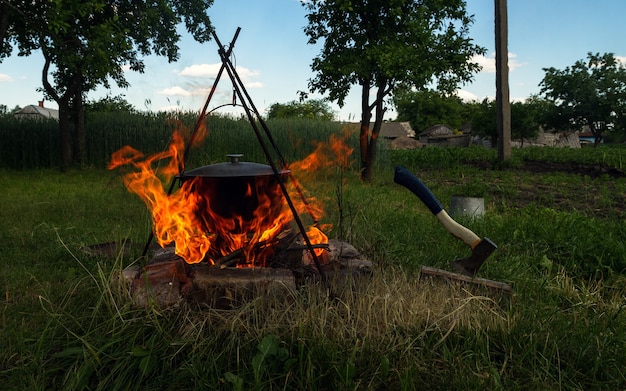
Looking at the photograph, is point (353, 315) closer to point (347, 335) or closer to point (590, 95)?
point (347, 335)

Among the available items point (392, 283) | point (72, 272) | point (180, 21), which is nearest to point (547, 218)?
point (392, 283)

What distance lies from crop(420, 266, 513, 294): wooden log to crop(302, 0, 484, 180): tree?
7408 millimetres

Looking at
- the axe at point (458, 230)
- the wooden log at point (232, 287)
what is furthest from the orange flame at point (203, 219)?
the axe at point (458, 230)

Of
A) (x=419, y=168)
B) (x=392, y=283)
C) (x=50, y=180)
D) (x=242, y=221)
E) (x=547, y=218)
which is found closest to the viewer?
(x=392, y=283)

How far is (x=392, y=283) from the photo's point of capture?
282cm

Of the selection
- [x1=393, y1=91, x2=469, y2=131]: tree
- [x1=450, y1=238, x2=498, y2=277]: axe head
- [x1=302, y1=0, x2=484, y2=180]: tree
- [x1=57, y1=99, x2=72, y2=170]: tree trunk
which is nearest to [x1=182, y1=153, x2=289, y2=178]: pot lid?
[x1=450, y1=238, x2=498, y2=277]: axe head

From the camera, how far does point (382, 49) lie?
9984 mm

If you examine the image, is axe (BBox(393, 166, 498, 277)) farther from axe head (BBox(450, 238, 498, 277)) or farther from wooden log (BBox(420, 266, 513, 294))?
wooden log (BBox(420, 266, 513, 294))

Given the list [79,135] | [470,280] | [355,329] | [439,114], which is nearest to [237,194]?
[355,329]

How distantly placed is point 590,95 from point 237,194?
5119 cm

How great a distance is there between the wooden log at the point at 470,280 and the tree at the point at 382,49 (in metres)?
7.41

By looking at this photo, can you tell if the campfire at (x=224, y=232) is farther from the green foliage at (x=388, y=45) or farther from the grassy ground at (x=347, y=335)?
the green foliage at (x=388, y=45)

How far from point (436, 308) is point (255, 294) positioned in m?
1.06

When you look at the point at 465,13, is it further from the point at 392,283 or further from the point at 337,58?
the point at 392,283
